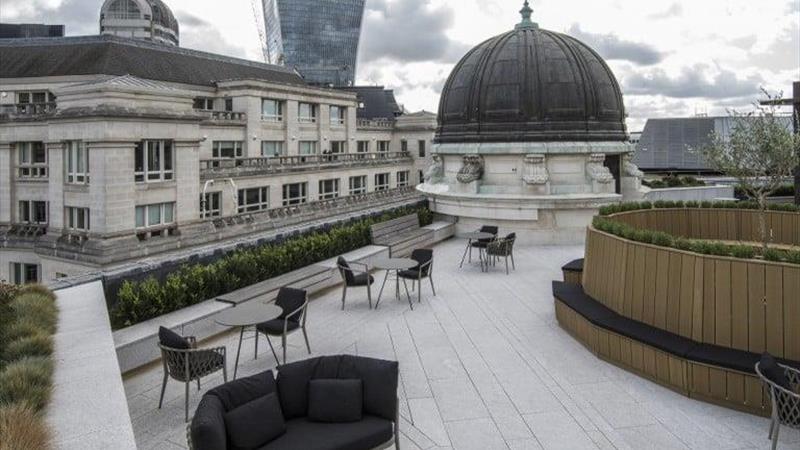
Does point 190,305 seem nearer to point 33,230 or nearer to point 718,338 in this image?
point 718,338

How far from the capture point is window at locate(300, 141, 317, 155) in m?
51.7

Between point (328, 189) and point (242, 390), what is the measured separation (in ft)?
144

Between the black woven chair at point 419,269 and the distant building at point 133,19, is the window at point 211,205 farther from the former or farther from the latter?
the distant building at point 133,19

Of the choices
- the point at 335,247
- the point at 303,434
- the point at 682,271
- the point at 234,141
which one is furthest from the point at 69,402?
the point at 234,141

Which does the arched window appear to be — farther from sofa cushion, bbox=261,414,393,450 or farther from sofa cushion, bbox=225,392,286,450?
sofa cushion, bbox=261,414,393,450

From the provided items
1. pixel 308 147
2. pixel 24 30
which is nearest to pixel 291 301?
pixel 308 147

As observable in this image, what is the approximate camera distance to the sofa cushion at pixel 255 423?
561 cm

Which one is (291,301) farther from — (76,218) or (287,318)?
(76,218)

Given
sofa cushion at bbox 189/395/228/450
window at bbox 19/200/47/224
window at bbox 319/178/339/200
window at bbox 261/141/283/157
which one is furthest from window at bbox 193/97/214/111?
sofa cushion at bbox 189/395/228/450

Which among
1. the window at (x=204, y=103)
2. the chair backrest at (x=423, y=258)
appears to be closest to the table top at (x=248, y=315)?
the chair backrest at (x=423, y=258)

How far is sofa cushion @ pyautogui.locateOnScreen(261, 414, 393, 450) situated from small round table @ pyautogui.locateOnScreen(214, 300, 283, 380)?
2.87 metres

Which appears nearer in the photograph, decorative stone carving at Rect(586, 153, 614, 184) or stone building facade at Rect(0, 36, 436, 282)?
decorative stone carving at Rect(586, 153, 614, 184)

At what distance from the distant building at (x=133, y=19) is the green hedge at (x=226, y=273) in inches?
2202

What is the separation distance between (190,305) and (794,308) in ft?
33.3
